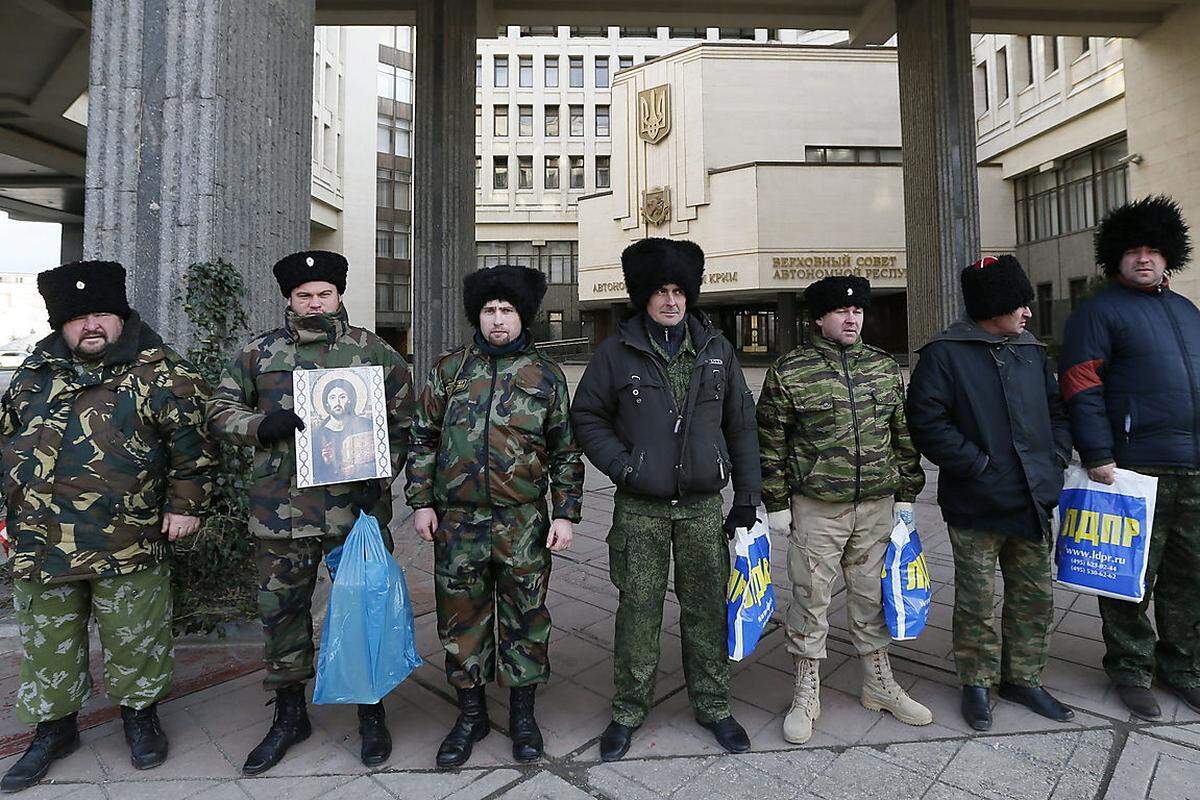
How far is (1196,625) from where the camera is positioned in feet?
9.87

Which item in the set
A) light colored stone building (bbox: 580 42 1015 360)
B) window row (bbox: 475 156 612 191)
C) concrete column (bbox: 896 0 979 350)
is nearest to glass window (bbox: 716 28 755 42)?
light colored stone building (bbox: 580 42 1015 360)

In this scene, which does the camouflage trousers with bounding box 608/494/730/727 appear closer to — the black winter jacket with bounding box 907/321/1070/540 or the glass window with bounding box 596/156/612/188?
the black winter jacket with bounding box 907/321/1070/540

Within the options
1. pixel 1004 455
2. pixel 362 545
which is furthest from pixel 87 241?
pixel 1004 455

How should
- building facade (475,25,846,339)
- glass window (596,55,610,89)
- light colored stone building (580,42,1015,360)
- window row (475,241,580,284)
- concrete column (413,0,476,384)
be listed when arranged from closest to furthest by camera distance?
concrete column (413,0,476,384) < light colored stone building (580,42,1015,360) < building facade (475,25,846,339) < glass window (596,55,610,89) < window row (475,241,580,284)

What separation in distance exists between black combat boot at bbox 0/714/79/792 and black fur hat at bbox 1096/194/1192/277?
16.3 ft

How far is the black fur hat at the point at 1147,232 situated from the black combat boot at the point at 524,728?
3.32 m

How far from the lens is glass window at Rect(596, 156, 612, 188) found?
4084 centimetres

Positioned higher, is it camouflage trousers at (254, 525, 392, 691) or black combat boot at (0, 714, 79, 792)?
camouflage trousers at (254, 525, 392, 691)

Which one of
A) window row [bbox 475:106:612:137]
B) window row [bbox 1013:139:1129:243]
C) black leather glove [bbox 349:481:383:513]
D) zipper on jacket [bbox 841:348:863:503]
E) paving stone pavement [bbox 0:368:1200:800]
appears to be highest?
window row [bbox 475:106:612:137]

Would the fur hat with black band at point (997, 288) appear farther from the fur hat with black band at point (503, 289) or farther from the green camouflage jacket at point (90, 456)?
the green camouflage jacket at point (90, 456)

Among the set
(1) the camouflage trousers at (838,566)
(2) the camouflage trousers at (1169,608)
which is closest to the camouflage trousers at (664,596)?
(1) the camouflage trousers at (838,566)

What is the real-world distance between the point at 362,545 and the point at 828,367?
6.86 feet

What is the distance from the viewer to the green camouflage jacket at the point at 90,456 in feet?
8.20

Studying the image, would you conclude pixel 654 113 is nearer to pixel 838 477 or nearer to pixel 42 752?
pixel 838 477
